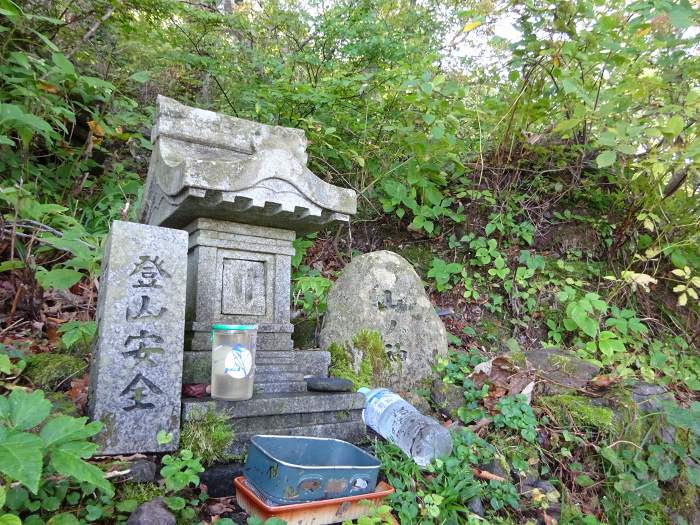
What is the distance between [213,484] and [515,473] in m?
1.86

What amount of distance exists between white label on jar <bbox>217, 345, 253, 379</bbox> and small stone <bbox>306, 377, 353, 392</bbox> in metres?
0.57

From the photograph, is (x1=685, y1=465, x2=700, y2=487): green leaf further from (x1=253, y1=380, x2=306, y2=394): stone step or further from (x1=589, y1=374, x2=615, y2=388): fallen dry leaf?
(x1=253, y1=380, x2=306, y2=394): stone step

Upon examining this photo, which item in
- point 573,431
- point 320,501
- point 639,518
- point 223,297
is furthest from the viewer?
point 573,431

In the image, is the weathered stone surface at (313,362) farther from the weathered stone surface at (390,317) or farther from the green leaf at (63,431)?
the green leaf at (63,431)

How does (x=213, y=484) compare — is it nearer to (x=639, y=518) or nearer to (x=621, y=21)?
(x=639, y=518)

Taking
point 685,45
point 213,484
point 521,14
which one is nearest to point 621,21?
point 685,45

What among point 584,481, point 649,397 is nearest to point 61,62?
point 584,481

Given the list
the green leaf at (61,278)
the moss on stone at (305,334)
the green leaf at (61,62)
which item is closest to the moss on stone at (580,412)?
the moss on stone at (305,334)

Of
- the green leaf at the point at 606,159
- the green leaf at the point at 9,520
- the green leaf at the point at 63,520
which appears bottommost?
the green leaf at the point at 63,520

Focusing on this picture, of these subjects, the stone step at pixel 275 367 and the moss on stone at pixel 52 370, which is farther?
the stone step at pixel 275 367

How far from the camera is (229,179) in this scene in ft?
9.34

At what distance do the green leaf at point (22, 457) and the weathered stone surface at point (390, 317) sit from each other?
248 cm

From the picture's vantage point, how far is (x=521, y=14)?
4840 mm

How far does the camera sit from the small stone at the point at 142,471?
215cm
